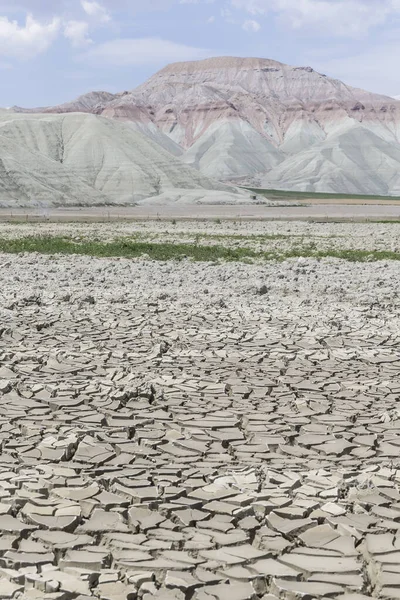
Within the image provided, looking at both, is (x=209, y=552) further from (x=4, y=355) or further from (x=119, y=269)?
(x=119, y=269)

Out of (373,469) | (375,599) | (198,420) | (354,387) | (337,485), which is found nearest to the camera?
(375,599)

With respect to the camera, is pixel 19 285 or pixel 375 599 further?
pixel 19 285

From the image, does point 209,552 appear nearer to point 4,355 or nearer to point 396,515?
point 396,515

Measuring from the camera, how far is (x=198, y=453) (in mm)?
5844

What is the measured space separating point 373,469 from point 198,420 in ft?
5.49

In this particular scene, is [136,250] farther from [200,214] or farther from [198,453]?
[200,214]

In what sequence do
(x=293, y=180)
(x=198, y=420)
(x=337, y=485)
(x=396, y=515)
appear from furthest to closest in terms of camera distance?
(x=293, y=180) → (x=198, y=420) → (x=337, y=485) → (x=396, y=515)

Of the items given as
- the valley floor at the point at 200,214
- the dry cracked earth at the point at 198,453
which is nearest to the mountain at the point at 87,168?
the valley floor at the point at 200,214

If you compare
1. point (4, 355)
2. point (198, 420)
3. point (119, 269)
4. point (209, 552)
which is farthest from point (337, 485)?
point (119, 269)

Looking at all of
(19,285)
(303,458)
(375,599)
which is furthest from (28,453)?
(19,285)

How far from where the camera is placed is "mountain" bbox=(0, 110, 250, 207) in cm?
9600

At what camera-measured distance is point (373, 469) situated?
5504 mm

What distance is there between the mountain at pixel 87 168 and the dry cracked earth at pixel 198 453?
7633 centimetres

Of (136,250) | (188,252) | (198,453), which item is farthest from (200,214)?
(198,453)
